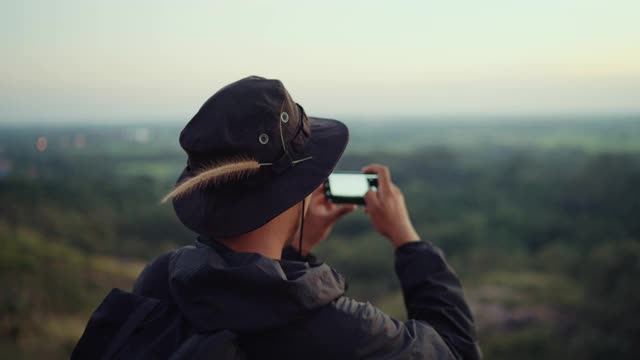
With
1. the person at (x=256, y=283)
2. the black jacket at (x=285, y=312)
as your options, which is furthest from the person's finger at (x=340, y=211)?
the black jacket at (x=285, y=312)

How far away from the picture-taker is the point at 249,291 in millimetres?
904

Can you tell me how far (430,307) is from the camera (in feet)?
3.61

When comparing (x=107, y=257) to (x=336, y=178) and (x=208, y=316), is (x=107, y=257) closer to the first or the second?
(x=336, y=178)

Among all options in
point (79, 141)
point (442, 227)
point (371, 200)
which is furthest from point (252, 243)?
point (79, 141)

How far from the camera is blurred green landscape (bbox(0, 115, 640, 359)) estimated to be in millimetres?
3625

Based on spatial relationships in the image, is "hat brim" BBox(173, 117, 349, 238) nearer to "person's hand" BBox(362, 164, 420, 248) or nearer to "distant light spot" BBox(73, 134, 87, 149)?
"person's hand" BBox(362, 164, 420, 248)

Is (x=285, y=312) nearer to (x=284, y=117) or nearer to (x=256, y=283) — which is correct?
(x=256, y=283)

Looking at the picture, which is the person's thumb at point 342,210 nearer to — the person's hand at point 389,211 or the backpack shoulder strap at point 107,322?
the person's hand at point 389,211

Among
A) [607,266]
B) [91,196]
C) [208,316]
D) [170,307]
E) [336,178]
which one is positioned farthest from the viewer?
[91,196]

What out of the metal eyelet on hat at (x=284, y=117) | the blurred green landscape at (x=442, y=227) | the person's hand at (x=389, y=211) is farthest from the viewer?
the blurred green landscape at (x=442, y=227)

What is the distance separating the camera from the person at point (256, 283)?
90 centimetres

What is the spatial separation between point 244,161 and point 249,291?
0.20m

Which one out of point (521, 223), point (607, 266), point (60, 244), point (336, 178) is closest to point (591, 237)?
point (607, 266)

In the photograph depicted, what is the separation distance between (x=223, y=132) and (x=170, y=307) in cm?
31
